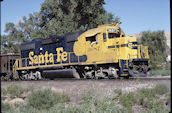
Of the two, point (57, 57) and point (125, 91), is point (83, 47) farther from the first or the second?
point (125, 91)

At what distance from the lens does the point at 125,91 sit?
10.1 metres

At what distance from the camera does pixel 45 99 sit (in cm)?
1012

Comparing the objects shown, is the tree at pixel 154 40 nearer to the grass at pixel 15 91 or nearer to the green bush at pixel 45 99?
the grass at pixel 15 91

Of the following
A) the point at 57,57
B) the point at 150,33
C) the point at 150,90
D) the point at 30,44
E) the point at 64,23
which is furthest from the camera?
the point at 150,33

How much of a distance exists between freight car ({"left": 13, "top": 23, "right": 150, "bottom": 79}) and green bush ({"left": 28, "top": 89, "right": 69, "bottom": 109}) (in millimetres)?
4948

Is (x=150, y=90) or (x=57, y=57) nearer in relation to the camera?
(x=150, y=90)

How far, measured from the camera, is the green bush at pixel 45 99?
32.5 ft

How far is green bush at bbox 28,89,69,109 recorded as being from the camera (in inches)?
390

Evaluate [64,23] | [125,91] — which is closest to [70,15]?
[64,23]

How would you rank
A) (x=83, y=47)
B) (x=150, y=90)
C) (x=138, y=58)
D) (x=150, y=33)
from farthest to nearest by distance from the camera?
(x=150, y=33), (x=83, y=47), (x=138, y=58), (x=150, y=90)

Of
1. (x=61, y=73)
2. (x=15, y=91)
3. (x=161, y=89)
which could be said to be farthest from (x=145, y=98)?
(x=61, y=73)

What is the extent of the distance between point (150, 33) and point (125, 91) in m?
34.2

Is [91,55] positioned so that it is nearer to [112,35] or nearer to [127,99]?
[112,35]

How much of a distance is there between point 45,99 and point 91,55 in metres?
6.34
